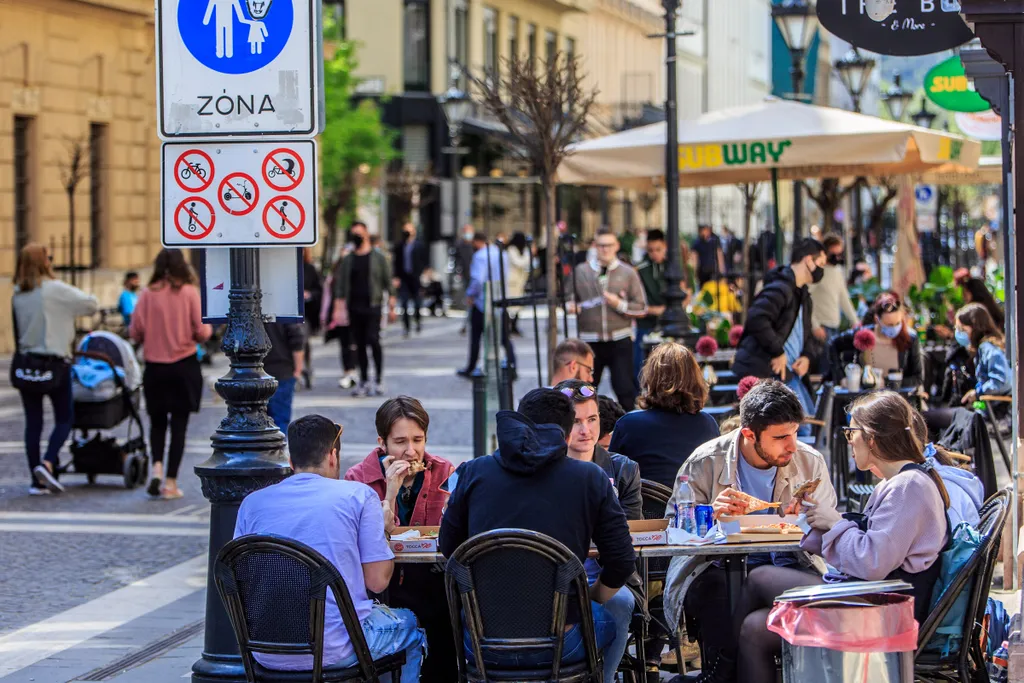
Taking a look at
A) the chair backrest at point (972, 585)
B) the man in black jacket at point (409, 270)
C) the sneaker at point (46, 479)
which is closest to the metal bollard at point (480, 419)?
the sneaker at point (46, 479)

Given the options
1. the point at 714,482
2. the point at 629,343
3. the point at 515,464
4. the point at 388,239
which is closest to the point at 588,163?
the point at 629,343

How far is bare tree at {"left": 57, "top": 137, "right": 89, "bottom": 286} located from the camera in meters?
23.1

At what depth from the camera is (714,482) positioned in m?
6.77

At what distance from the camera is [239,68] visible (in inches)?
254

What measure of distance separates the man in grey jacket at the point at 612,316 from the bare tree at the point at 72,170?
10.4 meters

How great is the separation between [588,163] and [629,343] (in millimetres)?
1792

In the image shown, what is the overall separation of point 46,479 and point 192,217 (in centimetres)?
665

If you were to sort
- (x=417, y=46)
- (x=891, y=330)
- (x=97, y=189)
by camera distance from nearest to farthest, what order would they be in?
(x=891, y=330) → (x=97, y=189) → (x=417, y=46)

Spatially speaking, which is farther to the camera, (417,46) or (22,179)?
(417,46)

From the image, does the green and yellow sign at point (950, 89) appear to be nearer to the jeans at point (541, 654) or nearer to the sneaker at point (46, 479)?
the sneaker at point (46, 479)

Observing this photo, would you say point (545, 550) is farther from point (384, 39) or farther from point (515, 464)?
point (384, 39)

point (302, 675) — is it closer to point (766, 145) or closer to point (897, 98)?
point (766, 145)

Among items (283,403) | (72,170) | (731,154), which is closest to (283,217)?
(283,403)

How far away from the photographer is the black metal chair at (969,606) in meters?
5.61
